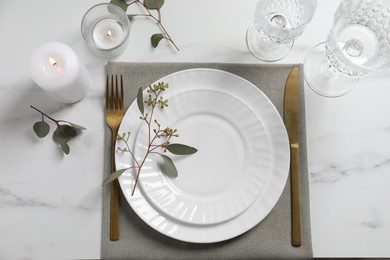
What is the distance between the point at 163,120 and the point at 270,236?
0.26 meters

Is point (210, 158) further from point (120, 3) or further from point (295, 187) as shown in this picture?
point (120, 3)

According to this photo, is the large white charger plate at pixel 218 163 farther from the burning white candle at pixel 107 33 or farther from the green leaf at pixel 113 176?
the burning white candle at pixel 107 33

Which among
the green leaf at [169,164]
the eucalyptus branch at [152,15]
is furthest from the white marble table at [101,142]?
the green leaf at [169,164]

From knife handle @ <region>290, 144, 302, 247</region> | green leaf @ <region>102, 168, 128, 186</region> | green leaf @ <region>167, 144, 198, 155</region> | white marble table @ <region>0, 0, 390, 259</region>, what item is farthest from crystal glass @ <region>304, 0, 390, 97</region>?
green leaf @ <region>102, 168, 128, 186</region>

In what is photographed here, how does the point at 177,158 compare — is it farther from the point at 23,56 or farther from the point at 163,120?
the point at 23,56

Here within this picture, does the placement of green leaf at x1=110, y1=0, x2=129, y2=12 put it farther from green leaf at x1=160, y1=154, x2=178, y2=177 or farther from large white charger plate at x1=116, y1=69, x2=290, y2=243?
green leaf at x1=160, y1=154, x2=178, y2=177

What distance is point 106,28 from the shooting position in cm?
66

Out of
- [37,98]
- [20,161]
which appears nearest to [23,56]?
[37,98]

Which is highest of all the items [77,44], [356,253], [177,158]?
[77,44]

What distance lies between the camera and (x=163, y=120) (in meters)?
0.63

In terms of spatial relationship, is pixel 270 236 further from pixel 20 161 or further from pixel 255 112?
pixel 20 161

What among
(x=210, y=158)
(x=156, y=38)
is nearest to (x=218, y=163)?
(x=210, y=158)

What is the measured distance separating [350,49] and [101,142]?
0.45m

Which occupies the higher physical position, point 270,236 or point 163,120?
point 163,120
